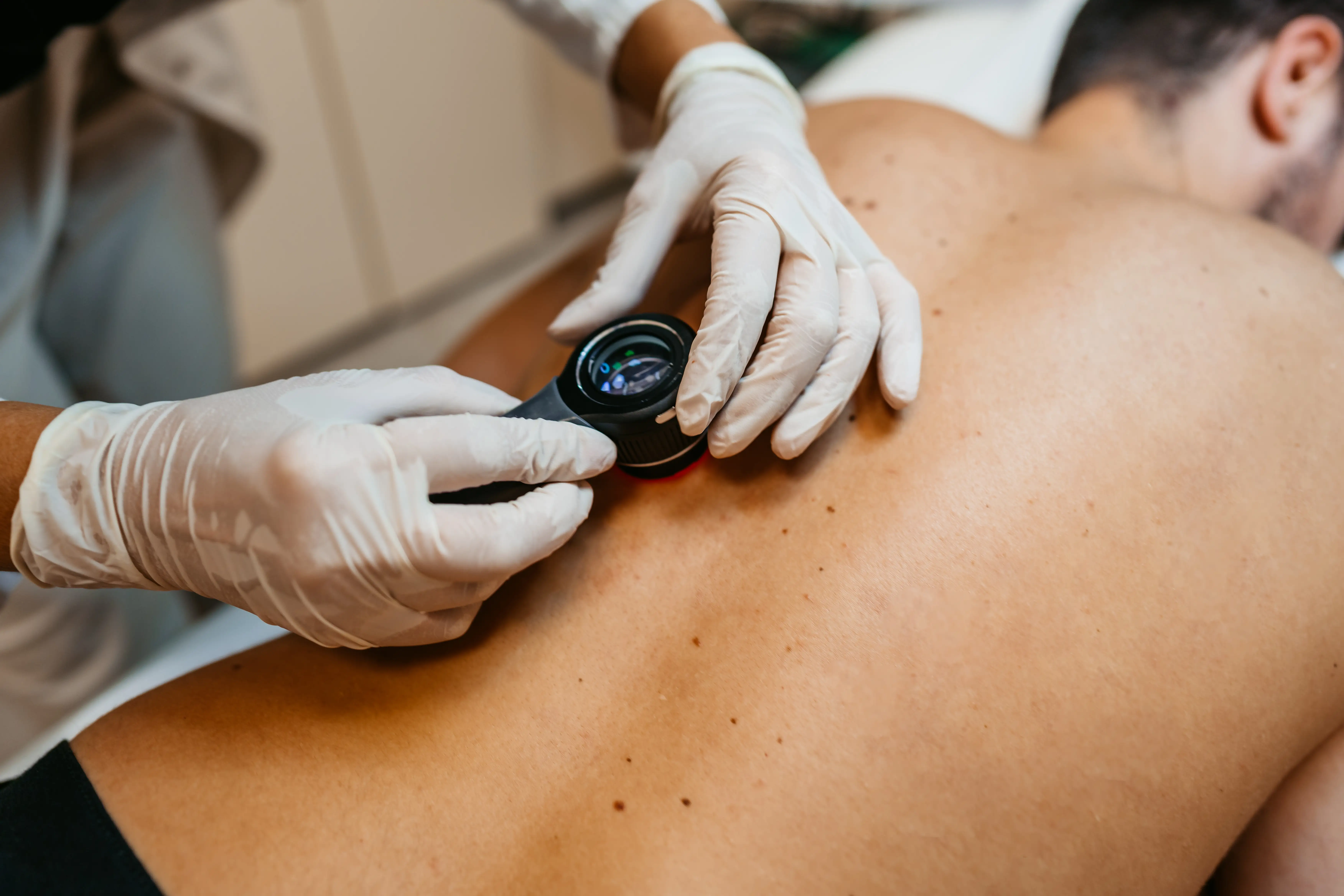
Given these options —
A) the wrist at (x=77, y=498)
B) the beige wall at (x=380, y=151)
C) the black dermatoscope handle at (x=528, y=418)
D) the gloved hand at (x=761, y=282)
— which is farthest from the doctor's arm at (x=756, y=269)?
the beige wall at (x=380, y=151)

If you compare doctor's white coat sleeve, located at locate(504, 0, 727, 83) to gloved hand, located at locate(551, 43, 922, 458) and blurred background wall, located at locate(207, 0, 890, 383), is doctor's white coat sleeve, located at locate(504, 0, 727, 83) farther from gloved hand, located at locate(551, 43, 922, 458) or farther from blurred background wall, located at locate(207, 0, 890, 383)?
blurred background wall, located at locate(207, 0, 890, 383)

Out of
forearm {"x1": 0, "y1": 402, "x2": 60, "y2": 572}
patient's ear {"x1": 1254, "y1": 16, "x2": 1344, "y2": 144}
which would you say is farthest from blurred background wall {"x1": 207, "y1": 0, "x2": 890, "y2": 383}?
forearm {"x1": 0, "y1": 402, "x2": 60, "y2": 572}

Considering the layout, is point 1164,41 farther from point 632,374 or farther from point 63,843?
point 63,843

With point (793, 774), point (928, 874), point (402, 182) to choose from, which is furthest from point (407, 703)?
point (402, 182)

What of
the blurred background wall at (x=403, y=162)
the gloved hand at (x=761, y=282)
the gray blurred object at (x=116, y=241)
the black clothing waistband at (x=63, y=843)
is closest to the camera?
the black clothing waistband at (x=63, y=843)

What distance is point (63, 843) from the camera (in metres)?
0.64

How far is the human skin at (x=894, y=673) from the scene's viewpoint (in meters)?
0.67

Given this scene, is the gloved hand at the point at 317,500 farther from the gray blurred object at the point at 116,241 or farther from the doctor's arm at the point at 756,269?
the gray blurred object at the point at 116,241

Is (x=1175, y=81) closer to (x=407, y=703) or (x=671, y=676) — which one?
(x=671, y=676)

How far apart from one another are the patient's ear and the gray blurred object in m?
1.61

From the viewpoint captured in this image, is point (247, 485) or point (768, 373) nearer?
point (247, 485)

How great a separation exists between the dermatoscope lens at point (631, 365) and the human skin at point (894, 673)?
11 centimetres

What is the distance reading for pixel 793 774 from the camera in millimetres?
673

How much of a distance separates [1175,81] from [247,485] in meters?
1.33
